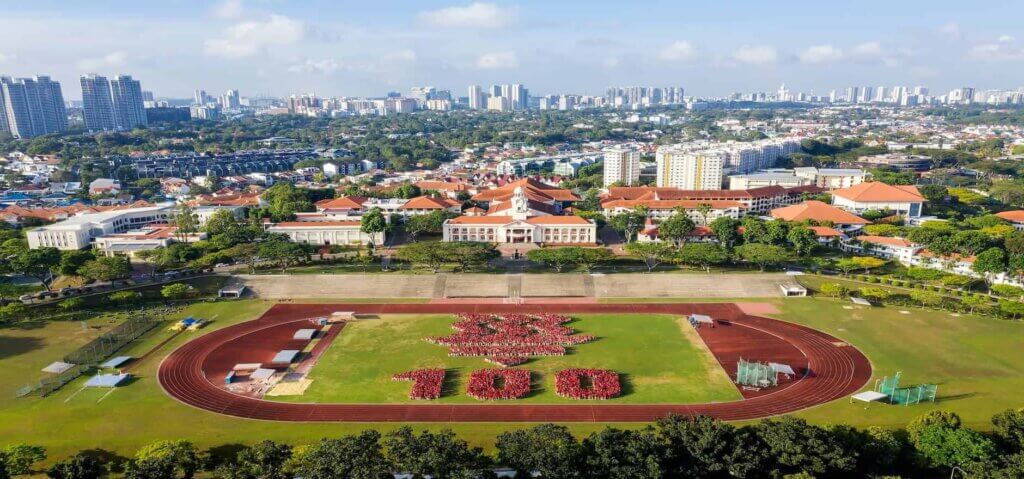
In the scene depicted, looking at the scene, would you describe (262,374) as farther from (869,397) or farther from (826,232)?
(826,232)

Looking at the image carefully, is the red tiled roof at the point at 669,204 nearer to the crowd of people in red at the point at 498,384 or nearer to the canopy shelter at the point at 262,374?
the crowd of people in red at the point at 498,384

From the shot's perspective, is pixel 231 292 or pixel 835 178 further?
pixel 835 178

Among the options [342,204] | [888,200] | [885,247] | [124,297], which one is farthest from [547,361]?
[888,200]

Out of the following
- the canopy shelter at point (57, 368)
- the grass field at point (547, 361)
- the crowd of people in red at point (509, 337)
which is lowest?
the grass field at point (547, 361)

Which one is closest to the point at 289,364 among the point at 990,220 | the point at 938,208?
the point at 990,220

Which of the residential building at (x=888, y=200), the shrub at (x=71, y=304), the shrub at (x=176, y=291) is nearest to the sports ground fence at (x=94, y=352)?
the shrub at (x=176, y=291)

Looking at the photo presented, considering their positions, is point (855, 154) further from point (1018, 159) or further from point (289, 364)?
point (289, 364)

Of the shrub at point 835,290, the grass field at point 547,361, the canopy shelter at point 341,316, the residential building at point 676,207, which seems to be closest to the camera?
the grass field at point 547,361
